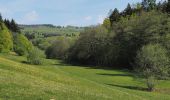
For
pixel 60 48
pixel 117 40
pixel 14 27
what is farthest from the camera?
pixel 60 48

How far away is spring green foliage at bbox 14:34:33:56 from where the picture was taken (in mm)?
143988

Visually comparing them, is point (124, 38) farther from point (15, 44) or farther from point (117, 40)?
point (15, 44)

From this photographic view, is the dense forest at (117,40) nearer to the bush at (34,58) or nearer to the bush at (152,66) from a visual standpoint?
the bush at (34,58)

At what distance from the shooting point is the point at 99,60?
449ft

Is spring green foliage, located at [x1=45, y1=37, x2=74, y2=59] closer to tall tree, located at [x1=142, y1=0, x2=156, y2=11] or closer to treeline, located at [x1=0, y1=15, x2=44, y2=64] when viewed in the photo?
treeline, located at [x1=0, y1=15, x2=44, y2=64]

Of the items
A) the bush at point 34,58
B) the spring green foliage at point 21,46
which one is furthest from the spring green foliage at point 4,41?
the bush at point 34,58

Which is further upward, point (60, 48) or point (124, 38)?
point (124, 38)

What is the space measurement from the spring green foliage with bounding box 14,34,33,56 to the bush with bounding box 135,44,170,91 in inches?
3126

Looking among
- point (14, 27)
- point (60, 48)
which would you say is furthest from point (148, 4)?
point (14, 27)

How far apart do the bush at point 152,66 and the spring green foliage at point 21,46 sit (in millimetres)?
79404

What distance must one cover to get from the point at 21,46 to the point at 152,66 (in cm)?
8995

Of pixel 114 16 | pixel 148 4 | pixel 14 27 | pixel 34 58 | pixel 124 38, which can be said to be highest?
pixel 148 4

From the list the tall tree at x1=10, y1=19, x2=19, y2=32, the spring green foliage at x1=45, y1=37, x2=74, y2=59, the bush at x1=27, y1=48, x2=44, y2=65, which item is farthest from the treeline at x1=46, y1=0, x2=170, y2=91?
the tall tree at x1=10, y1=19, x2=19, y2=32

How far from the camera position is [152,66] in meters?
63.8
